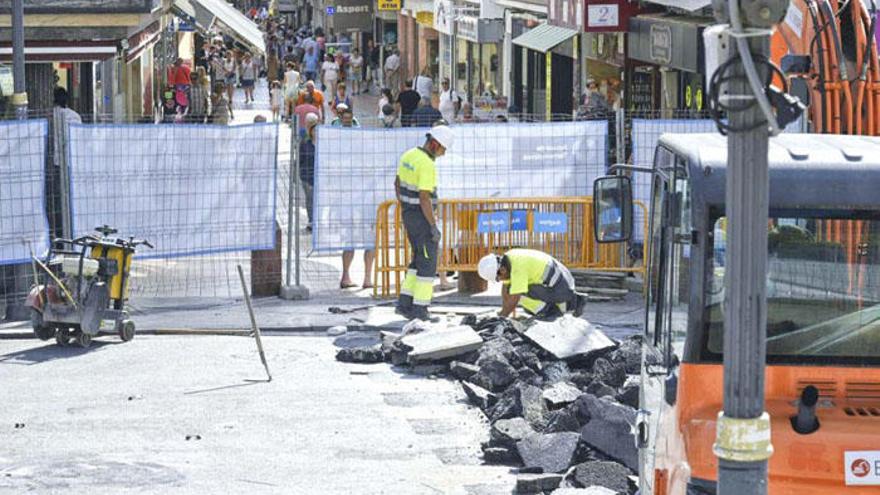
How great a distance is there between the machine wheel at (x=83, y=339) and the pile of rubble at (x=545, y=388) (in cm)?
224

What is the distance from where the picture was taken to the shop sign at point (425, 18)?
5023cm

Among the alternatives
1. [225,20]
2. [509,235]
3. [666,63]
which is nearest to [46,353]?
[509,235]

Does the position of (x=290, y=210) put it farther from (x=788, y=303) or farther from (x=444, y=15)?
(x=444, y=15)

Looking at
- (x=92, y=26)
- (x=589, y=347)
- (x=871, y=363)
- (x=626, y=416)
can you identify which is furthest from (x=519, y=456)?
(x=92, y=26)

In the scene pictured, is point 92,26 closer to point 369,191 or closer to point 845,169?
point 369,191

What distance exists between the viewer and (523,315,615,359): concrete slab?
556 inches

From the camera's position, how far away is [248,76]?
5019 centimetres

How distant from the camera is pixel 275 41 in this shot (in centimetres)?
7106

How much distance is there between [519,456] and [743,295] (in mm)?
6206

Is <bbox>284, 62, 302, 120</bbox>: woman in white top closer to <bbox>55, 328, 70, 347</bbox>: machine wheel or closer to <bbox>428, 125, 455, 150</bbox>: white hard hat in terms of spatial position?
<bbox>428, 125, 455, 150</bbox>: white hard hat

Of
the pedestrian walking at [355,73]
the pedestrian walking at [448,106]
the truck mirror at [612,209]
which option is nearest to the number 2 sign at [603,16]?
the pedestrian walking at [448,106]

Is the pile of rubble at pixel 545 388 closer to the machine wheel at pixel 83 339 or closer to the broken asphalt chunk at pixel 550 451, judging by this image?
the broken asphalt chunk at pixel 550 451

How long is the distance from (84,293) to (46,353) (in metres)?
0.61

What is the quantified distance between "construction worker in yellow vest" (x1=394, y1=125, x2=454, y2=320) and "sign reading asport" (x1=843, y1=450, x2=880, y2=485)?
10.4 meters
